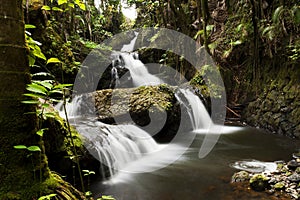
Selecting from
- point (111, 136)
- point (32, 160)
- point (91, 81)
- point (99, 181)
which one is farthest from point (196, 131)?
point (32, 160)

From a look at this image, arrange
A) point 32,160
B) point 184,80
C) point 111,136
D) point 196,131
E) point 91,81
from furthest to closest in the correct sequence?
point 184,80 → point 91,81 → point 196,131 → point 111,136 → point 32,160

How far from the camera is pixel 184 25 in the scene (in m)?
10.3

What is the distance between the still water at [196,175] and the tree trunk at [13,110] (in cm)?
207

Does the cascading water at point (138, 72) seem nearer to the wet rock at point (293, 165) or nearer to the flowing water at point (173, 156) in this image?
the flowing water at point (173, 156)

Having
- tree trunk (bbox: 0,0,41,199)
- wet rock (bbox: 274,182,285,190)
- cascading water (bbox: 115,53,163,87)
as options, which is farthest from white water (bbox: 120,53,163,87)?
tree trunk (bbox: 0,0,41,199)

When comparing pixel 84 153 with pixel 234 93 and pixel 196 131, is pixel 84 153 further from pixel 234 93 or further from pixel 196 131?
pixel 234 93

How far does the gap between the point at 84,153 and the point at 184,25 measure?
27.6 feet

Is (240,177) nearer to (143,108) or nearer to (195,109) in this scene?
(143,108)

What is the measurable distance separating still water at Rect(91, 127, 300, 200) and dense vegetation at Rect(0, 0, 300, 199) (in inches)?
26.1

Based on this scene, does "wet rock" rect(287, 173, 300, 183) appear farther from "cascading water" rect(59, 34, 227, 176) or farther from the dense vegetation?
the dense vegetation

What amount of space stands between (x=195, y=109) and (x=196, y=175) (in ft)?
13.2

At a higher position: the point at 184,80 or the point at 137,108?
the point at 184,80

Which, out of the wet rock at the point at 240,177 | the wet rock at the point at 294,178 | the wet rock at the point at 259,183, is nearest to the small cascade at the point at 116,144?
the wet rock at the point at 240,177

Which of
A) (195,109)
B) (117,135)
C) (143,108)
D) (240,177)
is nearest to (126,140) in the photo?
(117,135)
